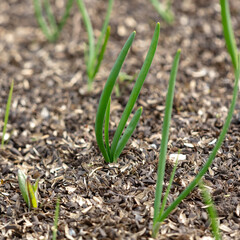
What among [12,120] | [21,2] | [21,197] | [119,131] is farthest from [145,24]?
[21,197]

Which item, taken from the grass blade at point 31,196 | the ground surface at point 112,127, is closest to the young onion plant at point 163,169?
the ground surface at point 112,127

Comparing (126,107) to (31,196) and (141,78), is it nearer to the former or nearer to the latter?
(141,78)

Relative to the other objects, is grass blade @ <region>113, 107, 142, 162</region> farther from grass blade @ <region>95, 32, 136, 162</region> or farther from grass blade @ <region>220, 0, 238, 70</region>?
grass blade @ <region>220, 0, 238, 70</region>

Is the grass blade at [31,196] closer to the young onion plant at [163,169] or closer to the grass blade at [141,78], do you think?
the grass blade at [141,78]

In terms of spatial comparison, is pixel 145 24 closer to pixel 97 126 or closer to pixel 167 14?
pixel 167 14

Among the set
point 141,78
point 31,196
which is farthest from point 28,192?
point 141,78
